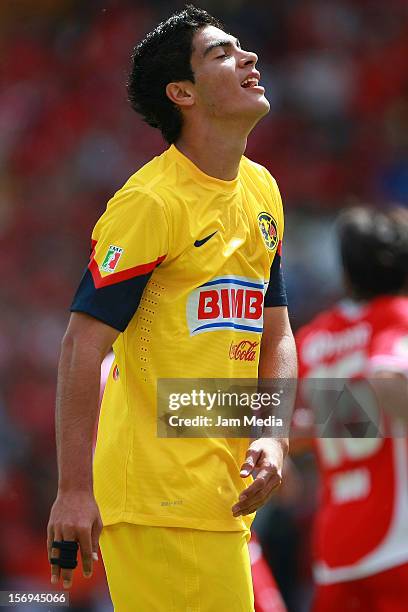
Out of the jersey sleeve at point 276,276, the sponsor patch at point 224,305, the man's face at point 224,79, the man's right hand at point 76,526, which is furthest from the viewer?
the jersey sleeve at point 276,276

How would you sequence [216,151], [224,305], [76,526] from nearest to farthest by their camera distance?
1. [76,526]
2. [224,305]
3. [216,151]

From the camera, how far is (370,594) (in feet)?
14.1

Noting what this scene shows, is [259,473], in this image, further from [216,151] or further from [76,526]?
[216,151]

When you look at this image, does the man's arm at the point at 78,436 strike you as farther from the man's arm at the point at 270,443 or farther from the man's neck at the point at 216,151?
the man's neck at the point at 216,151

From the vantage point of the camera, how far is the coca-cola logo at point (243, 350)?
3008 millimetres

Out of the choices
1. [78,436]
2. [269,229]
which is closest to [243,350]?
[269,229]

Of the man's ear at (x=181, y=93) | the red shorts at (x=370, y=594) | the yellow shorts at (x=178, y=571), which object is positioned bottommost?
the red shorts at (x=370, y=594)

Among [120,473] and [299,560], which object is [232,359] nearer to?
[120,473]

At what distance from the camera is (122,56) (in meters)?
9.23

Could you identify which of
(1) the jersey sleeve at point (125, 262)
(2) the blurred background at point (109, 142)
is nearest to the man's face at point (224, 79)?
(1) the jersey sleeve at point (125, 262)

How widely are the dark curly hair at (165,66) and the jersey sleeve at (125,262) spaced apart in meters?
0.41

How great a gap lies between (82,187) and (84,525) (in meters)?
6.39

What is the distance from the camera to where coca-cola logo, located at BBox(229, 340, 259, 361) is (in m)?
3.01

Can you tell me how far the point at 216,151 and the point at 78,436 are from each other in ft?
2.86
